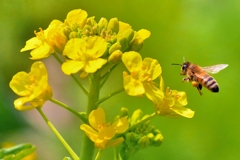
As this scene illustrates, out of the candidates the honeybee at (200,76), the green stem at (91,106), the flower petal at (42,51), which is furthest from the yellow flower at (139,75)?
the honeybee at (200,76)

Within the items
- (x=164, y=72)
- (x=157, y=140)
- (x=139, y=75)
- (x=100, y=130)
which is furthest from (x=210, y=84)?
(x=164, y=72)

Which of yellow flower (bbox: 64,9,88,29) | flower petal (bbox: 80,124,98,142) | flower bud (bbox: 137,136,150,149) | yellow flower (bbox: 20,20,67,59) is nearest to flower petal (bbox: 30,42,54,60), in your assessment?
yellow flower (bbox: 20,20,67,59)

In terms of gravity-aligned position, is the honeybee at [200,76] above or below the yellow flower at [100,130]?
below

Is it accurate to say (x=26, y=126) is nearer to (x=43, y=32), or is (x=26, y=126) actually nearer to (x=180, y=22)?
(x=180, y=22)

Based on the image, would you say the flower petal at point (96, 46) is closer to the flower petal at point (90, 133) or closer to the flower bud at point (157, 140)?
the flower petal at point (90, 133)

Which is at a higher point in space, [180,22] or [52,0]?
[52,0]

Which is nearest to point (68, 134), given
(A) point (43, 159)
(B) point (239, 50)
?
(A) point (43, 159)
